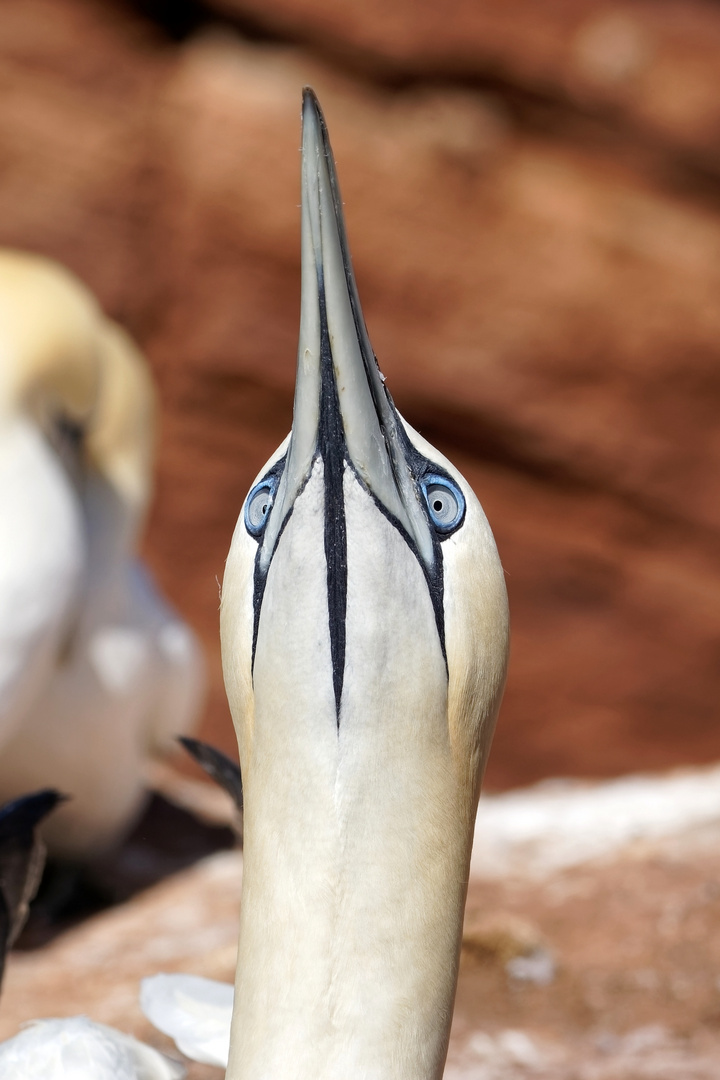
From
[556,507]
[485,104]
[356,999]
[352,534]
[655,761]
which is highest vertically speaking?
[485,104]

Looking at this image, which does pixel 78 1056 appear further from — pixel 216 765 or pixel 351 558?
pixel 351 558

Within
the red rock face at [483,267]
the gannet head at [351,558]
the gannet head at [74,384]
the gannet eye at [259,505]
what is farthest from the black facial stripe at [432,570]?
the red rock face at [483,267]

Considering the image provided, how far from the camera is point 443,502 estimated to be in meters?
1.58

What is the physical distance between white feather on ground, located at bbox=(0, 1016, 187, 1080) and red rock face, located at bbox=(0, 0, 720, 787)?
A: 5.69m

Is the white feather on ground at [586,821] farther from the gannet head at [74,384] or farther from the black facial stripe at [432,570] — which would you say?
the black facial stripe at [432,570]

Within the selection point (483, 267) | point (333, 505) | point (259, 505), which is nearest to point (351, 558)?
point (333, 505)

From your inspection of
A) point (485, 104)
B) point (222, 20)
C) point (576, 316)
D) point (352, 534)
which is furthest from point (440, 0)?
point (352, 534)

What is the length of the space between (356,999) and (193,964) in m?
1.74

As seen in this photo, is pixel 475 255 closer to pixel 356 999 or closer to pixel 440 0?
pixel 440 0

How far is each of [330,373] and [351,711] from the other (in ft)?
1.37

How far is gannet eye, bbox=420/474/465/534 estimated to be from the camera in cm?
157

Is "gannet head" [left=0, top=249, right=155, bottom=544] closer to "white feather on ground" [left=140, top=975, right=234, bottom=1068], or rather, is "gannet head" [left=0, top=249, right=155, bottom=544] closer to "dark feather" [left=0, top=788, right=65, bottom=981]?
"dark feather" [left=0, top=788, right=65, bottom=981]

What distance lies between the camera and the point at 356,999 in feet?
5.00

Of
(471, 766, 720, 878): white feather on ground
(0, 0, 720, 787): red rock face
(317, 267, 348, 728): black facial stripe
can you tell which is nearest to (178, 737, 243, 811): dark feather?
(317, 267, 348, 728): black facial stripe
